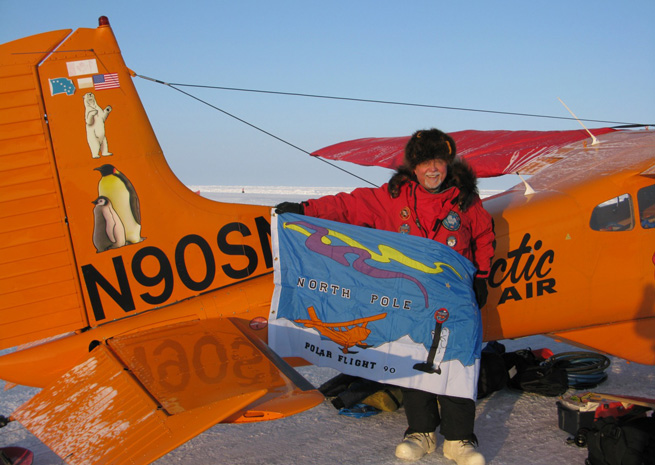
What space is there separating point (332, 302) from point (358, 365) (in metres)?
0.48

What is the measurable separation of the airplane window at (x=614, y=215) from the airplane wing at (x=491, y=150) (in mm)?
819

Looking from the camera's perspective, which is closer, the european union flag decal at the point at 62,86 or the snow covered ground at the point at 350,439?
the european union flag decal at the point at 62,86

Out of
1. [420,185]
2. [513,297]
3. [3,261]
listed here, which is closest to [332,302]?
[420,185]

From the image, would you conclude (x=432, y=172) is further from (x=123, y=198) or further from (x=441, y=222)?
(x=123, y=198)

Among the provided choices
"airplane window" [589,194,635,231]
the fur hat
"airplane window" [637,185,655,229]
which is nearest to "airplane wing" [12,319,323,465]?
the fur hat

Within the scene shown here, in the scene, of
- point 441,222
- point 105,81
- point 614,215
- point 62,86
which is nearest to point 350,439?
point 441,222

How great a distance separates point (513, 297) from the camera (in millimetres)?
4500

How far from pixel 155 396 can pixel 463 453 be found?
2.17m

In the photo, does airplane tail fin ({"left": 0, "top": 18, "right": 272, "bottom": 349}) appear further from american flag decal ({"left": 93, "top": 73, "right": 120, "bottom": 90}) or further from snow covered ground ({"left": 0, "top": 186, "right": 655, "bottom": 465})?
snow covered ground ({"left": 0, "top": 186, "right": 655, "bottom": 465})

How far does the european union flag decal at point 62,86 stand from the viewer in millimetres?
3855

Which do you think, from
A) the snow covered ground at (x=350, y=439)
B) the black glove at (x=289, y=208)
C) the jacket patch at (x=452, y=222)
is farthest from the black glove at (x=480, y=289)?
the black glove at (x=289, y=208)

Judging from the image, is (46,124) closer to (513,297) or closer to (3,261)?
(3,261)

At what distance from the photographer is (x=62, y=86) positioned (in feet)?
12.7

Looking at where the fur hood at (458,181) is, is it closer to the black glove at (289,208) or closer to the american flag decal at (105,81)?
the black glove at (289,208)
